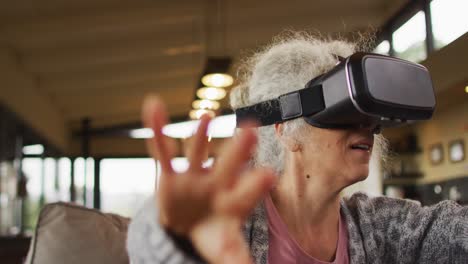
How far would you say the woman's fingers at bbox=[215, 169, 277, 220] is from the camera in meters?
A: 0.56

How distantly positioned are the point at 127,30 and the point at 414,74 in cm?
415

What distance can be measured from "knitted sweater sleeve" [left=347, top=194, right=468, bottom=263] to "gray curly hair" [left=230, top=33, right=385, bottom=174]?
0.64 ft

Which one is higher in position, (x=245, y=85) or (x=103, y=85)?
(x=103, y=85)

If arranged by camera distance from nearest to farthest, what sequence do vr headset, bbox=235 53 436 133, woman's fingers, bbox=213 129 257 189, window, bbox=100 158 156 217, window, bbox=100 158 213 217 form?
woman's fingers, bbox=213 129 257 189 → vr headset, bbox=235 53 436 133 → window, bbox=100 158 213 217 → window, bbox=100 158 156 217

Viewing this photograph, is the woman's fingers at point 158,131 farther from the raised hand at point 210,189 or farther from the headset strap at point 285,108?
the headset strap at point 285,108

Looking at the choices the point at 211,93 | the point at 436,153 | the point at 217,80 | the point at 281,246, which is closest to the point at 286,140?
the point at 281,246

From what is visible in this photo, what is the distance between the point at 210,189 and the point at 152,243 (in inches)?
7.0

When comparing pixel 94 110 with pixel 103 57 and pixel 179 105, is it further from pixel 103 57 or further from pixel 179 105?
pixel 103 57

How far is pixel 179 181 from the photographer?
1.95 ft

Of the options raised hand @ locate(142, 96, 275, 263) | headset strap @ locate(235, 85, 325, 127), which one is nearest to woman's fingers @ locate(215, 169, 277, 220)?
raised hand @ locate(142, 96, 275, 263)

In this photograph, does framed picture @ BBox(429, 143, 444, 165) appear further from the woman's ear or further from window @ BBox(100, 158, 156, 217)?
window @ BBox(100, 158, 156, 217)

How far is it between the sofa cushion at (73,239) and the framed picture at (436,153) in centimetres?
91

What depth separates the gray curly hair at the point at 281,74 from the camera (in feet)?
4.22

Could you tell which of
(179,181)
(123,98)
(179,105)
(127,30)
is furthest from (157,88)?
(179,181)
